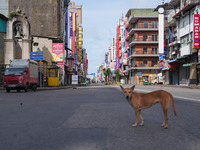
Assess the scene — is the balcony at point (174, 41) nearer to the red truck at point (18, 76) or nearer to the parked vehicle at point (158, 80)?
the parked vehicle at point (158, 80)

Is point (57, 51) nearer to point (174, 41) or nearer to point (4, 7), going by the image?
point (4, 7)

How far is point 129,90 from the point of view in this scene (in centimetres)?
538

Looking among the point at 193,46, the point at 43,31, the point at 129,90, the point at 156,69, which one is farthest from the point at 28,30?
the point at 156,69

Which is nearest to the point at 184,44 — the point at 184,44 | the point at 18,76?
the point at 184,44

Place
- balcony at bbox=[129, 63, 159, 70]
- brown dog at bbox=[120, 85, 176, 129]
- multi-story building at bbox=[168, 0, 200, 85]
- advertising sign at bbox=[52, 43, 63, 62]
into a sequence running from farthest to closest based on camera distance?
balcony at bbox=[129, 63, 159, 70]
advertising sign at bbox=[52, 43, 63, 62]
multi-story building at bbox=[168, 0, 200, 85]
brown dog at bbox=[120, 85, 176, 129]

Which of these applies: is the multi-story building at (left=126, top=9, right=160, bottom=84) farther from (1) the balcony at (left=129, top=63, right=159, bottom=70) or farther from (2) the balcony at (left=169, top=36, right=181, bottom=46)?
(2) the balcony at (left=169, top=36, right=181, bottom=46)

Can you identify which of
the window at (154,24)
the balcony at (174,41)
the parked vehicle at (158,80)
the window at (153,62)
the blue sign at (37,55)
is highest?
the window at (154,24)

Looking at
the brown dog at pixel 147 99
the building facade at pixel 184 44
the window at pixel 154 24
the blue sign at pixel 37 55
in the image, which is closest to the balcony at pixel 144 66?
the window at pixel 154 24

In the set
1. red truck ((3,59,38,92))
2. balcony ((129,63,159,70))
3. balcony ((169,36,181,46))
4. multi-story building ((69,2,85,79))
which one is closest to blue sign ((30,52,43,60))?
red truck ((3,59,38,92))

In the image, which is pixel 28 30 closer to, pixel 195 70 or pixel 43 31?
pixel 43 31

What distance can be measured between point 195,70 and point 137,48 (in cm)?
3213

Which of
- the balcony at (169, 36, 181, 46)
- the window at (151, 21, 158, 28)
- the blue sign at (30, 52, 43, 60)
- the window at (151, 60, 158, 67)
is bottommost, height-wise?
the blue sign at (30, 52, 43, 60)

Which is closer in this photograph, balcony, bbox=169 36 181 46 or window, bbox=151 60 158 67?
balcony, bbox=169 36 181 46

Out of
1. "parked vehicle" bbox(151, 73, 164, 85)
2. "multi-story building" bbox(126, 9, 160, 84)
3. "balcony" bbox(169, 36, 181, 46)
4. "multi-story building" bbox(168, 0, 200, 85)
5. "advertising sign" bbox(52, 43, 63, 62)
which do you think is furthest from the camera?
"multi-story building" bbox(126, 9, 160, 84)
